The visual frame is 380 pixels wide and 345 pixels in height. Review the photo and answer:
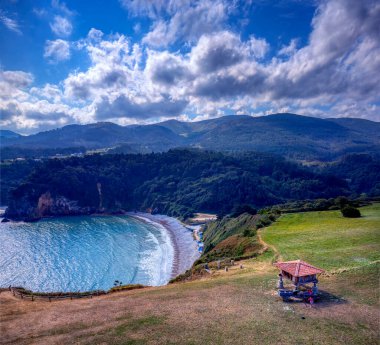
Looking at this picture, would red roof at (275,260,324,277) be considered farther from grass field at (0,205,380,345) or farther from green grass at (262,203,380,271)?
green grass at (262,203,380,271)

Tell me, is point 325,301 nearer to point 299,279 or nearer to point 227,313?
point 299,279

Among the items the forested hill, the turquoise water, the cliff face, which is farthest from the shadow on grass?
the cliff face

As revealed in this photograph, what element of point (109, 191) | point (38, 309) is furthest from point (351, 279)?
point (109, 191)

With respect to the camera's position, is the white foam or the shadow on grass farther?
the white foam

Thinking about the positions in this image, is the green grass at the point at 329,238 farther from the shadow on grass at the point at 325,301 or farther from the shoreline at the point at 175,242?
the shoreline at the point at 175,242

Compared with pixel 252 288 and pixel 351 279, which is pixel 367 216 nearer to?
pixel 351 279
